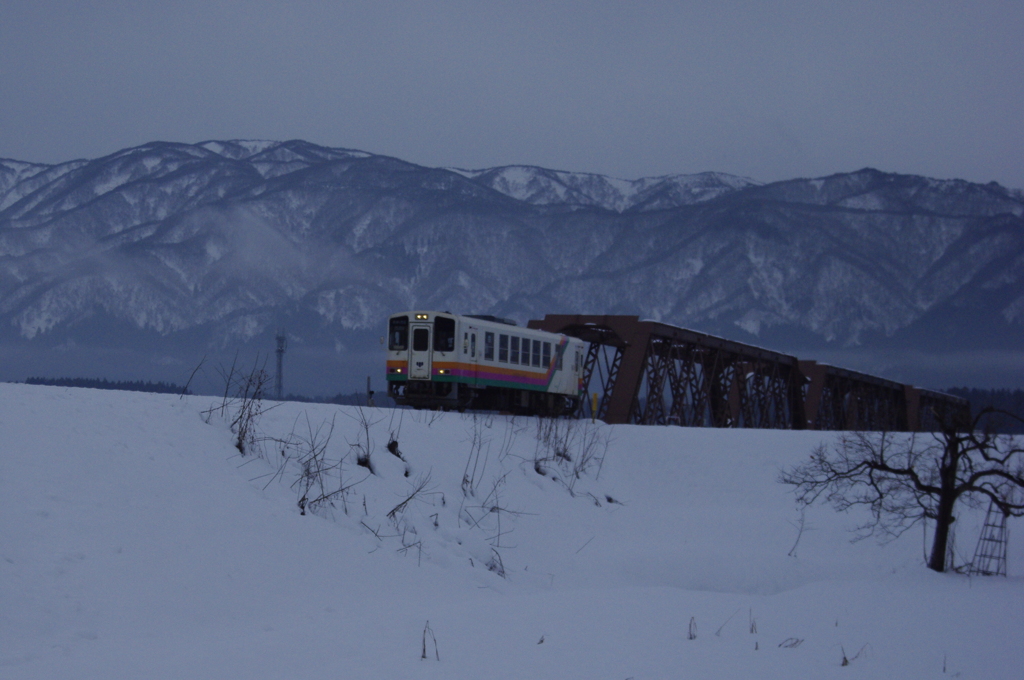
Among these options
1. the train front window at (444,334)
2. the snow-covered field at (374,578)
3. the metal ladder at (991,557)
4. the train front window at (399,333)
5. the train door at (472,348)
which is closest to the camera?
the snow-covered field at (374,578)

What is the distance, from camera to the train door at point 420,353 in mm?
28234

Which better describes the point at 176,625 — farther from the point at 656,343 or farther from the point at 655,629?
the point at 656,343

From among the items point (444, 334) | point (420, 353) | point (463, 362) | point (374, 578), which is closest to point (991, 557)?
point (374, 578)

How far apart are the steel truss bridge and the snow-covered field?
42.1 ft

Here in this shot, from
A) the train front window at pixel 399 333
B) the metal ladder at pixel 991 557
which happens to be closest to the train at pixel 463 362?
the train front window at pixel 399 333

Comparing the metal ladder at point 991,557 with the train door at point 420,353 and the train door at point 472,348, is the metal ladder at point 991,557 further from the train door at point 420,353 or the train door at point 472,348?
the train door at point 420,353

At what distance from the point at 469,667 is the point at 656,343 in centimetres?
3061

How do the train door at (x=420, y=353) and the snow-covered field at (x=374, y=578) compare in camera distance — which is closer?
the snow-covered field at (x=374, y=578)

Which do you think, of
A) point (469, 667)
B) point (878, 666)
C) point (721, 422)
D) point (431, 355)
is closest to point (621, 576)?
point (878, 666)

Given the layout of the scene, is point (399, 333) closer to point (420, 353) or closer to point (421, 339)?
point (421, 339)

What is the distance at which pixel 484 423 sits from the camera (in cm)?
2206

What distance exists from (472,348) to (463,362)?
0.67 meters

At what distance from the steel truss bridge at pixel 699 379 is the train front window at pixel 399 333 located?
8.58 metres

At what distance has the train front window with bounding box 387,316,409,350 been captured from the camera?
2891cm
